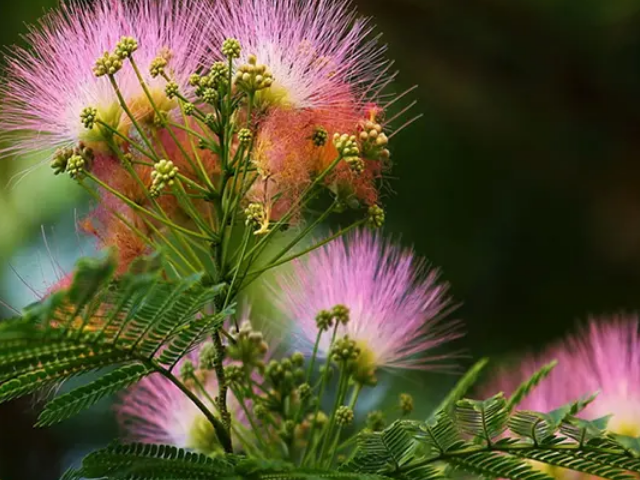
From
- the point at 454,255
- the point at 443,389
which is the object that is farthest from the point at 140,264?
the point at 454,255

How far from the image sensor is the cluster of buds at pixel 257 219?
65.9 inches

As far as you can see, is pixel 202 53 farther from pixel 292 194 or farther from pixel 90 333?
pixel 90 333

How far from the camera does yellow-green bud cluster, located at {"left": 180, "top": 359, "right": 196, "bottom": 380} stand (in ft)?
6.37

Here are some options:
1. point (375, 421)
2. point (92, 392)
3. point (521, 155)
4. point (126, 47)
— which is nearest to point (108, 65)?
point (126, 47)

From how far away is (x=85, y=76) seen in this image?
1.80 metres

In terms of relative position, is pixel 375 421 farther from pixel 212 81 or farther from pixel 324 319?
pixel 212 81

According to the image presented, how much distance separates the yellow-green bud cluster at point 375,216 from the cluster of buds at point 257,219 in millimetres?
189

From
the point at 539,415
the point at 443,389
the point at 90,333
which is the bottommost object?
the point at 90,333

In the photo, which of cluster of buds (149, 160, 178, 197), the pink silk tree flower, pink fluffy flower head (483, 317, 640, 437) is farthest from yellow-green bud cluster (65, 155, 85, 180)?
pink fluffy flower head (483, 317, 640, 437)

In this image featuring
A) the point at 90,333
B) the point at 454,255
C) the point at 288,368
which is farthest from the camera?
the point at 454,255

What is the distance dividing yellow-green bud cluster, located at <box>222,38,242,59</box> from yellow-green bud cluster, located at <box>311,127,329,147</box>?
0.57 ft

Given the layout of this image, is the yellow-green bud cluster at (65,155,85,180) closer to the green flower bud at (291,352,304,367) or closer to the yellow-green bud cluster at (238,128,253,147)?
the yellow-green bud cluster at (238,128,253,147)

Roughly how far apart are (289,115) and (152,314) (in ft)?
1.67

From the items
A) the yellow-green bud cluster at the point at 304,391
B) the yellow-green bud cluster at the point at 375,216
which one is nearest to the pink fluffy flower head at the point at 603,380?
the yellow-green bud cluster at the point at 304,391
